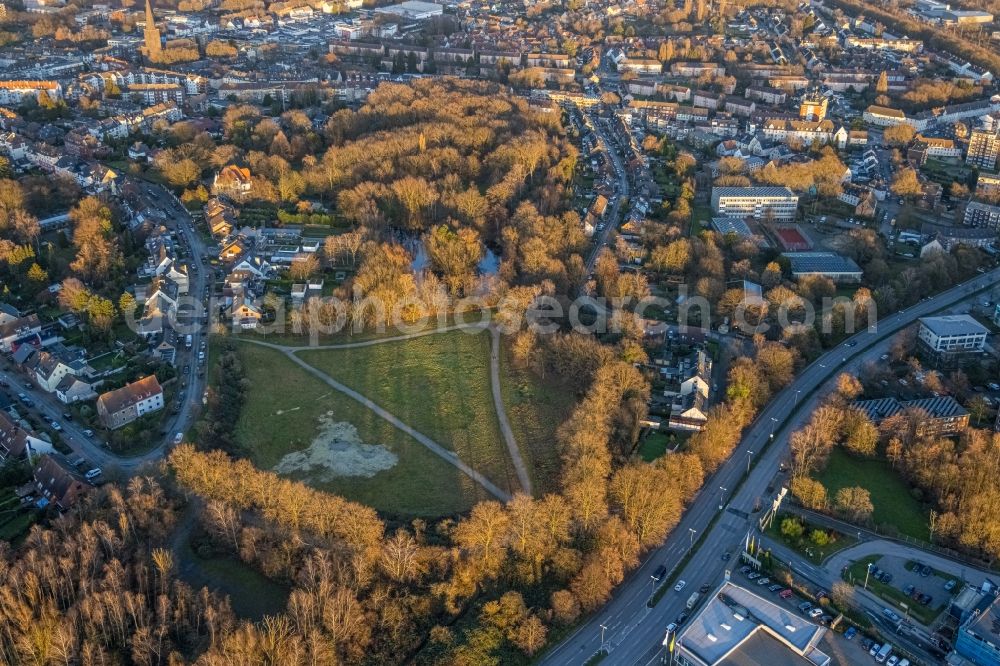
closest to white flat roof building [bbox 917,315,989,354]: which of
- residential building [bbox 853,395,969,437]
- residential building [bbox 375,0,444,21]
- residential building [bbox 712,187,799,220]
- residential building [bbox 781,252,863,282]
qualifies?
residential building [bbox 853,395,969,437]

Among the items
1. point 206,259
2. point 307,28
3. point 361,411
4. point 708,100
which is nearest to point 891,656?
point 361,411

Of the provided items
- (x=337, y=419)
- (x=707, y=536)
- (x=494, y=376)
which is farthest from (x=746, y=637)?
(x=337, y=419)

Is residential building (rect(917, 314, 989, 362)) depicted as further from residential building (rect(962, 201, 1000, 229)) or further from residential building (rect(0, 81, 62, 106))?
residential building (rect(0, 81, 62, 106))

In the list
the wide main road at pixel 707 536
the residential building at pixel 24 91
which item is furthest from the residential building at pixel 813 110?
the residential building at pixel 24 91

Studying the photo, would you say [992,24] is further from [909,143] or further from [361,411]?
[361,411]

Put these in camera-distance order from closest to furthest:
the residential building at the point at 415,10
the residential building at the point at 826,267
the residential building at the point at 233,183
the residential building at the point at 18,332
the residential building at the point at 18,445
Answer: the residential building at the point at 18,445
the residential building at the point at 18,332
the residential building at the point at 826,267
the residential building at the point at 233,183
the residential building at the point at 415,10

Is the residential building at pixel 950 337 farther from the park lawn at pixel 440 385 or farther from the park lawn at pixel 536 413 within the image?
the park lawn at pixel 440 385

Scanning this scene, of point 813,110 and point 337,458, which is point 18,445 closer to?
point 337,458
